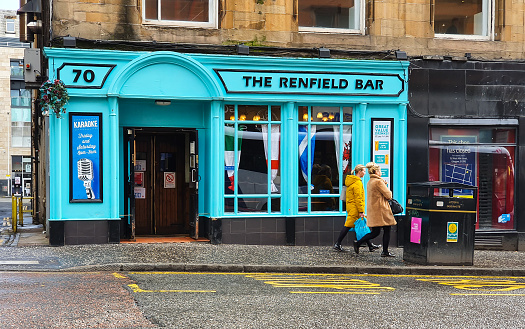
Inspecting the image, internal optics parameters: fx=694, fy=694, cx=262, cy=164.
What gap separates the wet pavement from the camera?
36.3 ft

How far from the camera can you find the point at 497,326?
6934mm

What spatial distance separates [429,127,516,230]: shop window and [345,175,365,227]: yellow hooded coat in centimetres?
299

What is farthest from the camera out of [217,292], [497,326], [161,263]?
[161,263]

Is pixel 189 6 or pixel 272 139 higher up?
pixel 189 6

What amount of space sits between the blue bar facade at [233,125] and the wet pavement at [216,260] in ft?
2.52

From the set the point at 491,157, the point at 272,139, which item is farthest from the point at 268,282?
the point at 491,157

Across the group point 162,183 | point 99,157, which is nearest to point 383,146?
point 162,183

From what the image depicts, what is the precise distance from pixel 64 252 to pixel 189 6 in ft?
18.8

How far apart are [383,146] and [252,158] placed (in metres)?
2.91

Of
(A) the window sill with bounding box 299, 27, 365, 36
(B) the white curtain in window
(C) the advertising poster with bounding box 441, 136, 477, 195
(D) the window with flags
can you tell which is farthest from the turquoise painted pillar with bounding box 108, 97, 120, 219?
(C) the advertising poster with bounding box 441, 136, 477, 195

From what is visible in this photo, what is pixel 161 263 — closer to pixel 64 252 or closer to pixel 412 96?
pixel 64 252

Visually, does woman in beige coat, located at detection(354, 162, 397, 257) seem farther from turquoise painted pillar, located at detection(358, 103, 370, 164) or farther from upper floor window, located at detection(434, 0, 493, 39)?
upper floor window, located at detection(434, 0, 493, 39)

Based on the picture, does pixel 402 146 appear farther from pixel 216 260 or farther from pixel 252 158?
pixel 216 260

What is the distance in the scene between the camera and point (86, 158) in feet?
44.6
